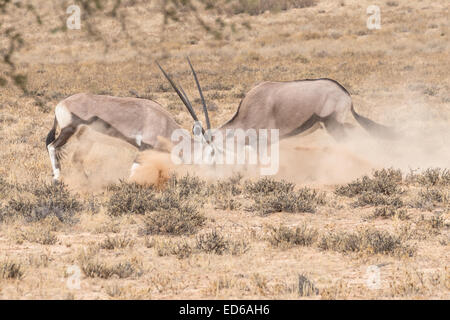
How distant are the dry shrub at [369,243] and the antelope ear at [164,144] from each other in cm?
352

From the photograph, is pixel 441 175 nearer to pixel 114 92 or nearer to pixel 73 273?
pixel 73 273

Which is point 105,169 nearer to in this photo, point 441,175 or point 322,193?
point 322,193

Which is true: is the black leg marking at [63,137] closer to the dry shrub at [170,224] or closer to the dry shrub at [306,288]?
the dry shrub at [170,224]

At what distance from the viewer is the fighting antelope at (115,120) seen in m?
9.29

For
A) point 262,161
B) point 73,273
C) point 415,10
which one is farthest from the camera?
point 415,10

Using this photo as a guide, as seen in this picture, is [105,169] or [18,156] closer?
[105,169]

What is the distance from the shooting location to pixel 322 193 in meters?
9.17

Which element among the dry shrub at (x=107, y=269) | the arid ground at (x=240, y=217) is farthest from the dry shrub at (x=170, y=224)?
the dry shrub at (x=107, y=269)

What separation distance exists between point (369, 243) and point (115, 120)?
4.77 meters

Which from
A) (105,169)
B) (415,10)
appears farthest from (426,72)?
(415,10)

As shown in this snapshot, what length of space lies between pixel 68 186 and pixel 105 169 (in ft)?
4.34

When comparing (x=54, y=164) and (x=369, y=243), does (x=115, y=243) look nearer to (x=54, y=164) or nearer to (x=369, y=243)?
(x=369, y=243)
